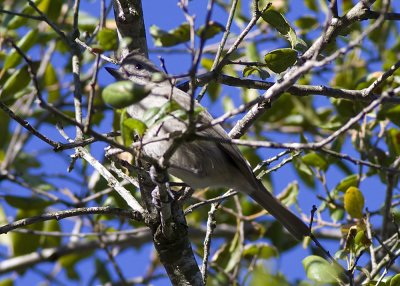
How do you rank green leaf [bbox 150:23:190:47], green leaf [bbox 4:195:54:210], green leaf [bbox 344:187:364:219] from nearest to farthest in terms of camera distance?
green leaf [bbox 344:187:364:219], green leaf [bbox 150:23:190:47], green leaf [bbox 4:195:54:210]

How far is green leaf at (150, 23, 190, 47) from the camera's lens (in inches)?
161

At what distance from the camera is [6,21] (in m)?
4.52

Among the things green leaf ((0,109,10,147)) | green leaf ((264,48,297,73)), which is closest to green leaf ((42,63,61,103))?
green leaf ((0,109,10,147))

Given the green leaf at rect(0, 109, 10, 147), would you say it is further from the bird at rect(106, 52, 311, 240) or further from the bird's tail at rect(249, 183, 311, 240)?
the bird's tail at rect(249, 183, 311, 240)

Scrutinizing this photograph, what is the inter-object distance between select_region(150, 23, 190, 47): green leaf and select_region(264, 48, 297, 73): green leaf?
3.36ft

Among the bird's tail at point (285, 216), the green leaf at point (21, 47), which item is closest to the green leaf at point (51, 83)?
the green leaf at point (21, 47)

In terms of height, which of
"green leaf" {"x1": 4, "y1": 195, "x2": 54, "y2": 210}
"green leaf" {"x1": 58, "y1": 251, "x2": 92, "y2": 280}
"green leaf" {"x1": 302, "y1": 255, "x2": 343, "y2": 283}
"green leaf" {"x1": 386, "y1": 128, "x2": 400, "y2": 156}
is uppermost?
"green leaf" {"x1": 58, "y1": 251, "x2": 92, "y2": 280}

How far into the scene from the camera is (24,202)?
4.71 meters

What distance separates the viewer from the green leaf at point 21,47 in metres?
4.26

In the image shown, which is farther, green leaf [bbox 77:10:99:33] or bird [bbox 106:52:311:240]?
green leaf [bbox 77:10:99:33]

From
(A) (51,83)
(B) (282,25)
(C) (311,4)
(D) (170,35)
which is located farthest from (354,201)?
(A) (51,83)

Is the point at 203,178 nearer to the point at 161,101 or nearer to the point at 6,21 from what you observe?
the point at 161,101

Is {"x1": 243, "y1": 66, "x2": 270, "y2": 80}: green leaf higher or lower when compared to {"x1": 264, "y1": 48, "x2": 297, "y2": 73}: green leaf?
higher

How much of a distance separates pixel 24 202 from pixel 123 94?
107 inches
